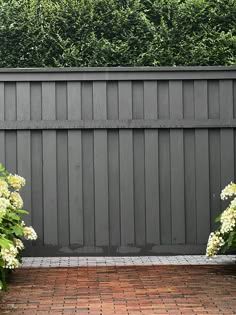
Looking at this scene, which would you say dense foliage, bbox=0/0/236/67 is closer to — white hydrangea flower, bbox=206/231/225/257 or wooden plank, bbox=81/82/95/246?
wooden plank, bbox=81/82/95/246

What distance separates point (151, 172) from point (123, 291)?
7.83 feet

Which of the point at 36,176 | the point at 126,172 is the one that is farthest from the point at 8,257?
the point at 126,172

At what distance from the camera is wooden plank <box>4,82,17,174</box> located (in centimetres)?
842

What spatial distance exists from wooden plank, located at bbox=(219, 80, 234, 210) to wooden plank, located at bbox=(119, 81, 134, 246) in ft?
3.57

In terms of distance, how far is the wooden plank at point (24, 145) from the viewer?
331 inches

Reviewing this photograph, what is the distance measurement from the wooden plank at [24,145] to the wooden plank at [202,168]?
6.54ft

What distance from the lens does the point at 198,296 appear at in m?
6.08

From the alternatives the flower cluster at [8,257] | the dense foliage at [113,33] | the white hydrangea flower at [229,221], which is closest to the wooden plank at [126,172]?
the white hydrangea flower at [229,221]

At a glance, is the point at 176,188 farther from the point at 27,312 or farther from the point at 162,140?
the point at 27,312

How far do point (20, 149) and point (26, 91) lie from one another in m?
0.69

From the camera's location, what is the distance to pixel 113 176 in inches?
333

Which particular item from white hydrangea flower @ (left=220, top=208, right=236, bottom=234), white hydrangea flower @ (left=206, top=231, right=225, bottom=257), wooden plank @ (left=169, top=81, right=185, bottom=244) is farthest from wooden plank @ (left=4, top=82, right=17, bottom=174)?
white hydrangea flower @ (left=220, top=208, right=236, bottom=234)

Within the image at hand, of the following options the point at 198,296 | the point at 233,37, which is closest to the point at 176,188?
the point at 198,296

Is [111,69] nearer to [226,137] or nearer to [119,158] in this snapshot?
[119,158]
